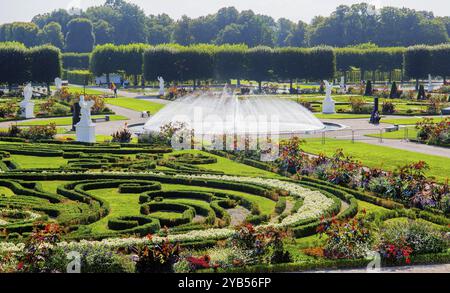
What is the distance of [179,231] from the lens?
16.5m

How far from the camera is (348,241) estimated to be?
49.0ft

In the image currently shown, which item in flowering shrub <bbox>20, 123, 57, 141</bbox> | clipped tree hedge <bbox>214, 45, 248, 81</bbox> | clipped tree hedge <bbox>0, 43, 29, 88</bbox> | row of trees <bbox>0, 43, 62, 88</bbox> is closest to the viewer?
flowering shrub <bbox>20, 123, 57, 141</bbox>

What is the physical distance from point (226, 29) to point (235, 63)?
147ft

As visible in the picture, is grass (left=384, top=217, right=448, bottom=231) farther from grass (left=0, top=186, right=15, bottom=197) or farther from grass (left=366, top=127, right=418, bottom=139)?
grass (left=366, top=127, right=418, bottom=139)

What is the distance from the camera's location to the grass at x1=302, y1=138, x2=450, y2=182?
26.4 meters

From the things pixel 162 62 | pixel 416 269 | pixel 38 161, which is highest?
pixel 162 62

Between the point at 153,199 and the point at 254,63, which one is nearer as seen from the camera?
the point at 153,199

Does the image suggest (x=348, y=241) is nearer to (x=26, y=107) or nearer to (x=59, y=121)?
(x=59, y=121)

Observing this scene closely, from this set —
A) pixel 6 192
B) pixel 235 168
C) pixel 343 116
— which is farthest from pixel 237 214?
pixel 343 116

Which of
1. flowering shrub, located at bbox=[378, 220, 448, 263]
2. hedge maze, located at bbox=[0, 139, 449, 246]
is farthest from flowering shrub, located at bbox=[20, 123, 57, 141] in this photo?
flowering shrub, located at bbox=[378, 220, 448, 263]

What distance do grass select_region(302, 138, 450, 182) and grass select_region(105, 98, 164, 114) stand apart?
2129 cm
